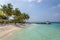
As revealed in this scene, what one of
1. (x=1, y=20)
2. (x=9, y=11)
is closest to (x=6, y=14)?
(x=9, y=11)

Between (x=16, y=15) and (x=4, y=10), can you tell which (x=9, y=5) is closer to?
(x=4, y=10)

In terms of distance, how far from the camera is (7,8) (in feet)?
151

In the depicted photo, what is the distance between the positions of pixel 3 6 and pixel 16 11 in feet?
30.0

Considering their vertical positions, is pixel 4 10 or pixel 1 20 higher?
pixel 4 10

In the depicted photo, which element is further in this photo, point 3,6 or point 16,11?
point 16,11

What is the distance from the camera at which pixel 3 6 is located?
153 ft

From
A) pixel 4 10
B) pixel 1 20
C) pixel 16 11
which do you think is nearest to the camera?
pixel 1 20

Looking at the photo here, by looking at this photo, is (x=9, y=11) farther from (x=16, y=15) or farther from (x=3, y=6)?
(x=16, y=15)

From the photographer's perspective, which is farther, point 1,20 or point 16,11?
point 16,11

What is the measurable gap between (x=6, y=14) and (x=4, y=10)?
5.22ft

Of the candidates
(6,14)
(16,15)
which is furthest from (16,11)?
(6,14)

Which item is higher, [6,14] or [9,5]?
[9,5]

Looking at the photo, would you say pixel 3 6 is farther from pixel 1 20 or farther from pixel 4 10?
pixel 1 20

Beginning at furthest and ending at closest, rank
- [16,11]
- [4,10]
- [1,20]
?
[16,11]
[4,10]
[1,20]
